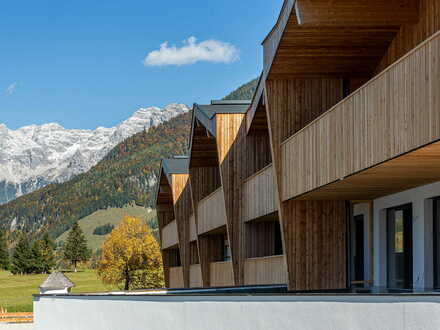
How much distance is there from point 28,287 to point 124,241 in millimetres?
44919

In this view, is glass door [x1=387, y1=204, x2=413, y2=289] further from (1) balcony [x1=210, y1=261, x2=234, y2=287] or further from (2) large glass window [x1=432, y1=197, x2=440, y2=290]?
(1) balcony [x1=210, y1=261, x2=234, y2=287]

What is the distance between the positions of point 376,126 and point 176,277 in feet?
108

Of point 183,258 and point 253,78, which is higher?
point 253,78

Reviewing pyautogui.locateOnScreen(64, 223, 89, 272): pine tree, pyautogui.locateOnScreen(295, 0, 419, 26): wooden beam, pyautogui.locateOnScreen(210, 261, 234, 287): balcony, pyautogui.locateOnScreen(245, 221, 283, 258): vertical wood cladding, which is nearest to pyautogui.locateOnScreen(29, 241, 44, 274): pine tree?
pyautogui.locateOnScreen(64, 223, 89, 272): pine tree

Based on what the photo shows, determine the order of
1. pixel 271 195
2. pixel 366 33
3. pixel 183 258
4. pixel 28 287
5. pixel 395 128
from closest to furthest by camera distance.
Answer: pixel 395 128, pixel 366 33, pixel 271 195, pixel 183 258, pixel 28 287

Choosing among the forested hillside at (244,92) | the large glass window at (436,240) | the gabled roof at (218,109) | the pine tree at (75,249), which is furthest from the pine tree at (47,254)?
the large glass window at (436,240)

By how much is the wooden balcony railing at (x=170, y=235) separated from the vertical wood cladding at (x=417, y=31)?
2614 cm

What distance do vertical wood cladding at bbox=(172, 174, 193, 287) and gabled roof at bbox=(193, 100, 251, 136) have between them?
12636 millimetres

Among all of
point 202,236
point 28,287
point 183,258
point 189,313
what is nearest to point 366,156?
point 189,313

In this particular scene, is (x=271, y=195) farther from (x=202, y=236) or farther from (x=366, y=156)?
(x=202, y=236)

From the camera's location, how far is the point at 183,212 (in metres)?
42.1

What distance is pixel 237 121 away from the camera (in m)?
27.3

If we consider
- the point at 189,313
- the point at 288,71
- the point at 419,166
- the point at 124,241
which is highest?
the point at 288,71

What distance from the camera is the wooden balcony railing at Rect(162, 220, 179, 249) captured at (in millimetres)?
45438
